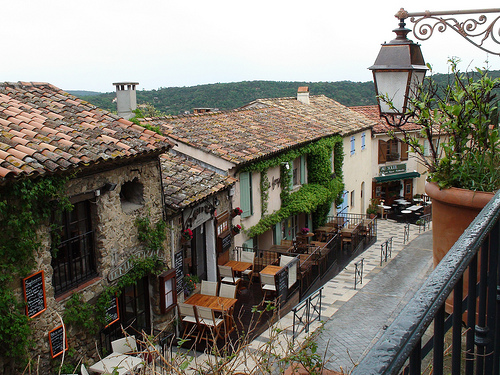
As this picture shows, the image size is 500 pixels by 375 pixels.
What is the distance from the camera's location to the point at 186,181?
13.1 m

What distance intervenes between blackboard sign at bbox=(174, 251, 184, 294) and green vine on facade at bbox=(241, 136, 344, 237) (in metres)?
4.73

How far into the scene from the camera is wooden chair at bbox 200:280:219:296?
1295cm

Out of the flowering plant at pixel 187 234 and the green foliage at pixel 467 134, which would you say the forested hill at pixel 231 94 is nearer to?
the flowering plant at pixel 187 234

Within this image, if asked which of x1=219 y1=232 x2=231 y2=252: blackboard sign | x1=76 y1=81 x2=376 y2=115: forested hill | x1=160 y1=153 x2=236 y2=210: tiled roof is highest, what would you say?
x1=76 y1=81 x2=376 y2=115: forested hill

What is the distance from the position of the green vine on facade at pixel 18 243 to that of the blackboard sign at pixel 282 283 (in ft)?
24.4

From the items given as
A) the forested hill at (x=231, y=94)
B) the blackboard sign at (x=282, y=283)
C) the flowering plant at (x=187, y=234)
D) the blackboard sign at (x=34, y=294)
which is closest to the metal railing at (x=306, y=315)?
the blackboard sign at (x=282, y=283)

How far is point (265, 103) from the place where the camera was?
79.3 ft

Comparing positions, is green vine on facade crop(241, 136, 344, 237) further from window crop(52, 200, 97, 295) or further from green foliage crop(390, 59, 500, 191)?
green foliage crop(390, 59, 500, 191)

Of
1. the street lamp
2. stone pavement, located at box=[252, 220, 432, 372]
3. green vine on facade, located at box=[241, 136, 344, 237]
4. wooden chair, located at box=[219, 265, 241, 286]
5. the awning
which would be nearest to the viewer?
the street lamp

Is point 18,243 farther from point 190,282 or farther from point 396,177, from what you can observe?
point 396,177

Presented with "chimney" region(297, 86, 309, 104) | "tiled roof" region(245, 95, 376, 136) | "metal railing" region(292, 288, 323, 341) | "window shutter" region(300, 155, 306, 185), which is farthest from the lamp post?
"chimney" region(297, 86, 309, 104)

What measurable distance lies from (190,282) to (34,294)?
5.43m

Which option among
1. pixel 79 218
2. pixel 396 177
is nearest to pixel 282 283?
pixel 79 218

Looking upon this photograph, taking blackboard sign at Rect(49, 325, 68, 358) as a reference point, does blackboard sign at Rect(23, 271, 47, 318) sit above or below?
above
